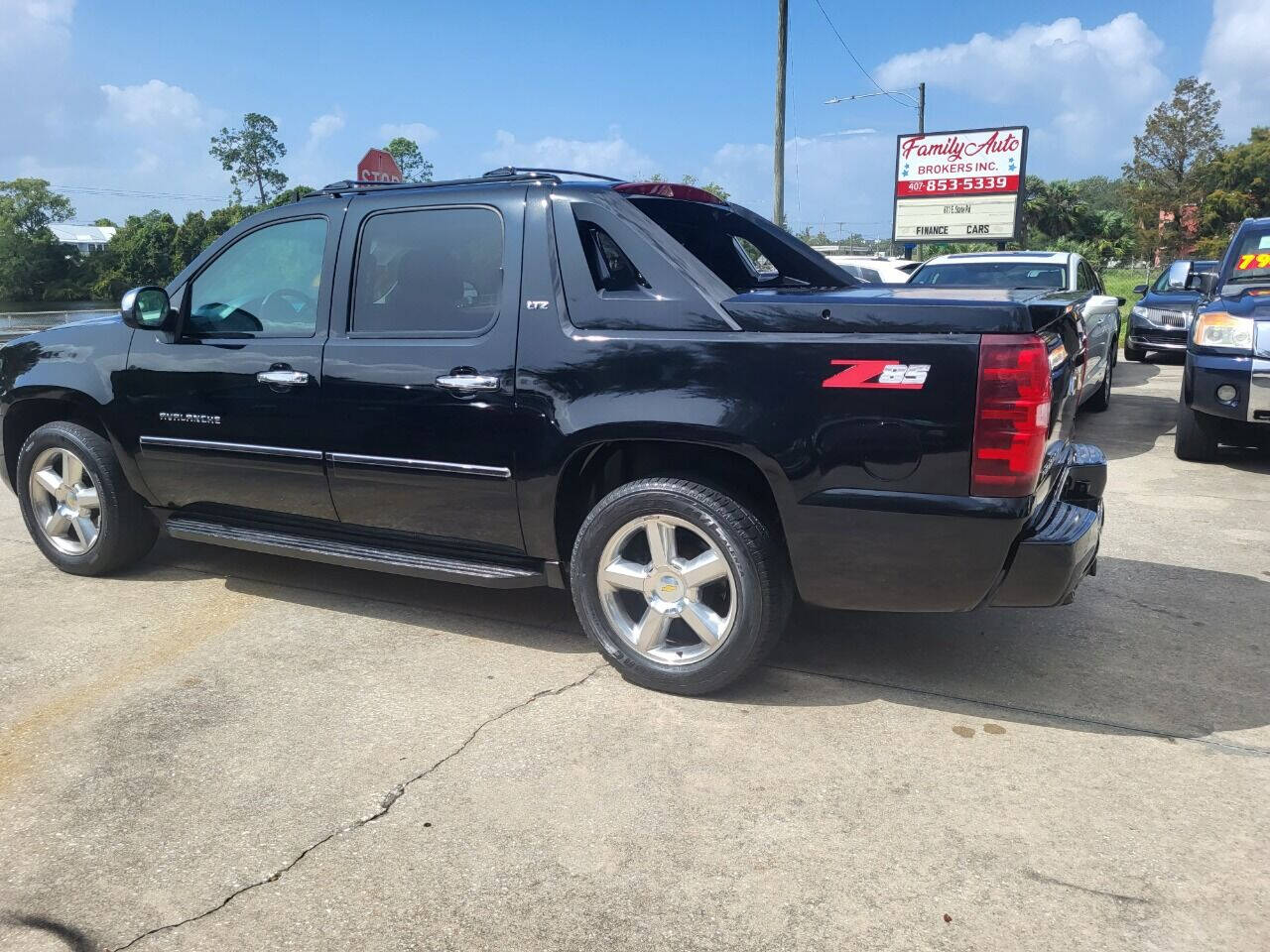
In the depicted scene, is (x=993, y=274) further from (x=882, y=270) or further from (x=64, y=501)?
(x=64, y=501)

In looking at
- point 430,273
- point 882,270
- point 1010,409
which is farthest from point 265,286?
point 882,270

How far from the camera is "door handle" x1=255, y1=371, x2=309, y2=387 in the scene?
4.15 meters

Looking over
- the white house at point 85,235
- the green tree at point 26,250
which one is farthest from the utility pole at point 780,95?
the white house at point 85,235

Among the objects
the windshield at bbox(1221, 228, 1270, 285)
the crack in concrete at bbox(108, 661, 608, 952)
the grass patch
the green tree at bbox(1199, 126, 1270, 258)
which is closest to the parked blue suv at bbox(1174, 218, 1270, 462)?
the windshield at bbox(1221, 228, 1270, 285)

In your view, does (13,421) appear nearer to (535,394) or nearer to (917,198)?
(535,394)

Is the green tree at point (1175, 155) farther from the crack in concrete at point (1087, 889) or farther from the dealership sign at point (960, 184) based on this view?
the crack in concrete at point (1087, 889)

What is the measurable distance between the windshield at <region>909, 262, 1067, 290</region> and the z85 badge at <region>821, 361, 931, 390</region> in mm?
7421

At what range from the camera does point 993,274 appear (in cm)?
1056

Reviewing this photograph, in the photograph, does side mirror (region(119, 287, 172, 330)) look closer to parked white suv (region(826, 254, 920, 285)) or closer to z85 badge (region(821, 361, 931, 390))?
z85 badge (region(821, 361, 931, 390))

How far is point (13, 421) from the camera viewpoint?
17.0 ft

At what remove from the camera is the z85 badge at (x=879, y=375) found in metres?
3.05

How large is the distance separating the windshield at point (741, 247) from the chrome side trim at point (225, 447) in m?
1.68

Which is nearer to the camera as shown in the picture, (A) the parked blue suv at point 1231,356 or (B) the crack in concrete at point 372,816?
(B) the crack in concrete at point 372,816

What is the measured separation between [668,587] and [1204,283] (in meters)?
6.36
